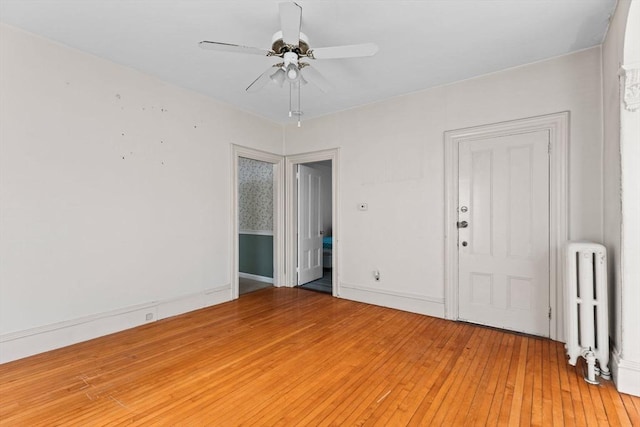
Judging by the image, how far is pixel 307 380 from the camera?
2.22 meters

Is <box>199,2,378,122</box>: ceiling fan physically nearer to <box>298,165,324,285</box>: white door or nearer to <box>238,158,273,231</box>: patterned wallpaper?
<box>298,165,324,285</box>: white door

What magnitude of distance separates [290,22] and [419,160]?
2338 mm

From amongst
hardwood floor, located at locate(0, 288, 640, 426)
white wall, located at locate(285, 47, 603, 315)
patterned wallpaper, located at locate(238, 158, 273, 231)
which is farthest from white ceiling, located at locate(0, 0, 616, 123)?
hardwood floor, located at locate(0, 288, 640, 426)

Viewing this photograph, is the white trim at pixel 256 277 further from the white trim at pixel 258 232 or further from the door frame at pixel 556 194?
the door frame at pixel 556 194

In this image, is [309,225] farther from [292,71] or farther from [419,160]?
[292,71]

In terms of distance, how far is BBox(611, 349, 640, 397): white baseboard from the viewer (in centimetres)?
202

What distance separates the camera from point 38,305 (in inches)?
103

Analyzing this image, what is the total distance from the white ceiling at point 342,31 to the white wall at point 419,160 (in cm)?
26

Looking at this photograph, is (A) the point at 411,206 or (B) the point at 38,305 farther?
(A) the point at 411,206

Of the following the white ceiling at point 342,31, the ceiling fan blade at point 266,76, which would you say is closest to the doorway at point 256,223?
the white ceiling at point 342,31

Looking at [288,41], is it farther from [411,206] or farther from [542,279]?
[542,279]

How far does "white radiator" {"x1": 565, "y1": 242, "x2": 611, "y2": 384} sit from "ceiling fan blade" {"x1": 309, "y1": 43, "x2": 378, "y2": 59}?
2159mm

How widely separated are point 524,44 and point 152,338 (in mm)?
4429

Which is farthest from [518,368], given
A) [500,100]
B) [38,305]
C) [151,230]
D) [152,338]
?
[38,305]
